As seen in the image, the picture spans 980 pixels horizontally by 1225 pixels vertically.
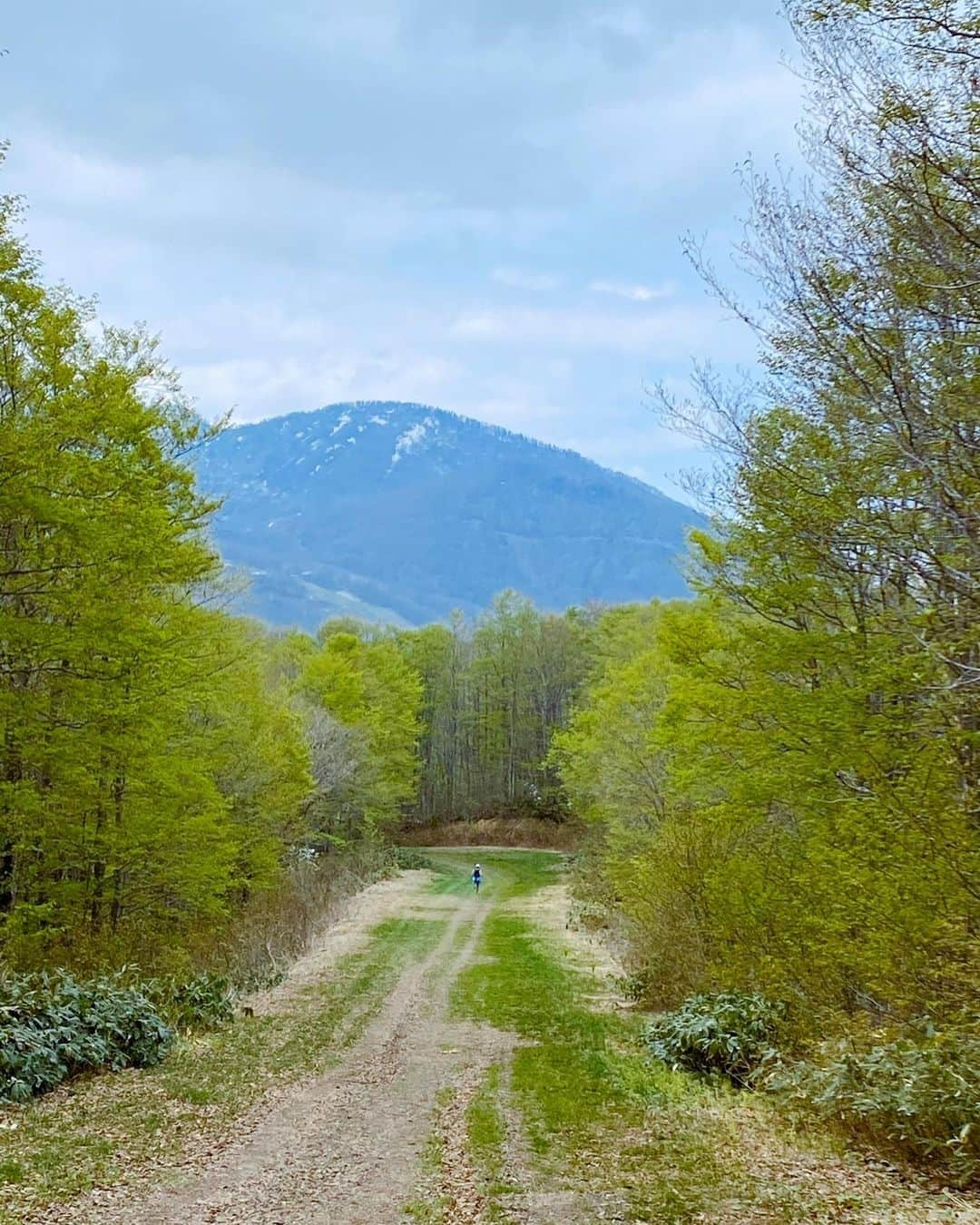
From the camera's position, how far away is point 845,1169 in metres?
6.14

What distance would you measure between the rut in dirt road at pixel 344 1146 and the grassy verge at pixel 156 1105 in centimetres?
39

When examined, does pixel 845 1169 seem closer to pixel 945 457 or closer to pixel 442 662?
pixel 945 457

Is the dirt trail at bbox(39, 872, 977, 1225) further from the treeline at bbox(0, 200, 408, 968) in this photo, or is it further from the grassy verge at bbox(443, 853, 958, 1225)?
the treeline at bbox(0, 200, 408, 968)

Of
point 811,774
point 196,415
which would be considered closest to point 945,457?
point 811,774

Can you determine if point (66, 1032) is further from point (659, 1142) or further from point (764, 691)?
point (764, 691)

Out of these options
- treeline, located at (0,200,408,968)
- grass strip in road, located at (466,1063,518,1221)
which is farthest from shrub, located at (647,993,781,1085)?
treeline, located at (0,200,408,968)

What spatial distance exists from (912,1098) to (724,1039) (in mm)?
3789

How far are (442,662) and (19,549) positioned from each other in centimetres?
5856

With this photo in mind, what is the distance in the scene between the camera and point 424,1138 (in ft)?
24.4

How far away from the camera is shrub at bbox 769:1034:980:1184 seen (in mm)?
5902

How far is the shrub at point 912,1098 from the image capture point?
5.90 meters

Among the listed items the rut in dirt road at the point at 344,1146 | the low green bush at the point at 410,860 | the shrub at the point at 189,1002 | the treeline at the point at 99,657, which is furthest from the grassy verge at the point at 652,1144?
the low green bush at the point at 410,860

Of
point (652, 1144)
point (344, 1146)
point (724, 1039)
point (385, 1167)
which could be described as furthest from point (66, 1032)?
point (724, 1039)

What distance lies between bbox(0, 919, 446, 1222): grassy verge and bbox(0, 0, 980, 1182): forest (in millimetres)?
2197
